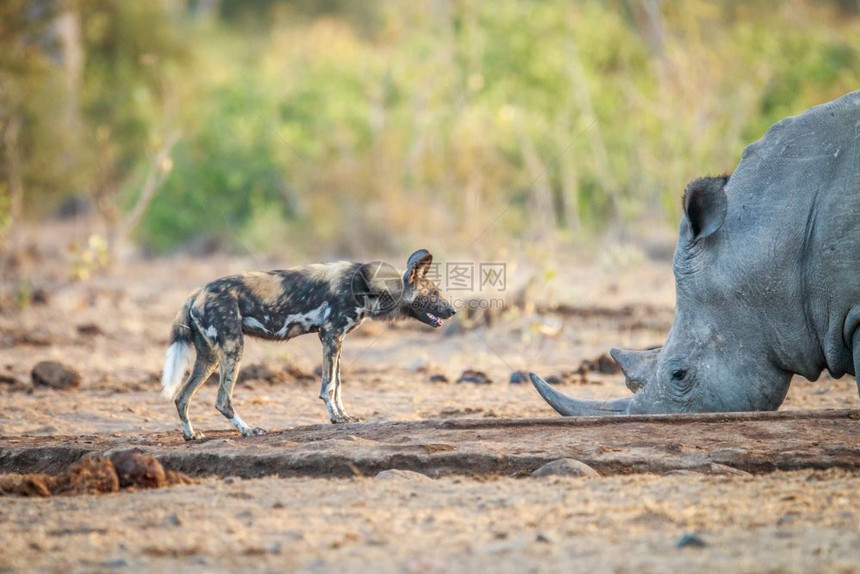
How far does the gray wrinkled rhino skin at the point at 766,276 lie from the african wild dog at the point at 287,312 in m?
1.52

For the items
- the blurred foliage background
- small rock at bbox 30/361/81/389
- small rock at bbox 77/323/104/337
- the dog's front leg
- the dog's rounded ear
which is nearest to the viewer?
the dog's front leg

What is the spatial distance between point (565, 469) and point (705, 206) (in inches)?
82.3

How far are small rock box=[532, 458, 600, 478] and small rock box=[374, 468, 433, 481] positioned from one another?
0.58 m

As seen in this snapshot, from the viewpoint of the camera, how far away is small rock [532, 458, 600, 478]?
6.02 meters

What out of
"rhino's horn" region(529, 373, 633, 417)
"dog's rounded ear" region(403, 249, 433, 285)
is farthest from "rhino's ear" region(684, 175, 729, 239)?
"dog's rounded ear" region(403, 249, 433, 285)

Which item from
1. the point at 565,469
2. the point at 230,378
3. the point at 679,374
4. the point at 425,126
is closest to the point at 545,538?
the point at 565,469

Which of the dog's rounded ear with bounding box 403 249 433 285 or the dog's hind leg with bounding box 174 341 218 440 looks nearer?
the dog's hind leg with bounding box 174 341 218 440

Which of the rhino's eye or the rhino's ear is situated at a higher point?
the rhino's ear

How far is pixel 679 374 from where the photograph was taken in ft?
23.7

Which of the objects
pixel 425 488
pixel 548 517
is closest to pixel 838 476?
pixel 548 517

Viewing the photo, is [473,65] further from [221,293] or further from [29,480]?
[29,480]

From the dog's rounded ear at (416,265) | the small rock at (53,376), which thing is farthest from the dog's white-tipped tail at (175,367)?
the small rock at (53,376)

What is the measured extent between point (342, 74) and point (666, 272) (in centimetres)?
913

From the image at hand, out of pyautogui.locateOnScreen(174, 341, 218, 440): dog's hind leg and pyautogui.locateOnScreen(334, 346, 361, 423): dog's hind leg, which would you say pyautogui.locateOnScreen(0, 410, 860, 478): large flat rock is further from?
pyautogui.locateOnScreen(334, 346, 361, 423): dog's hind leg
